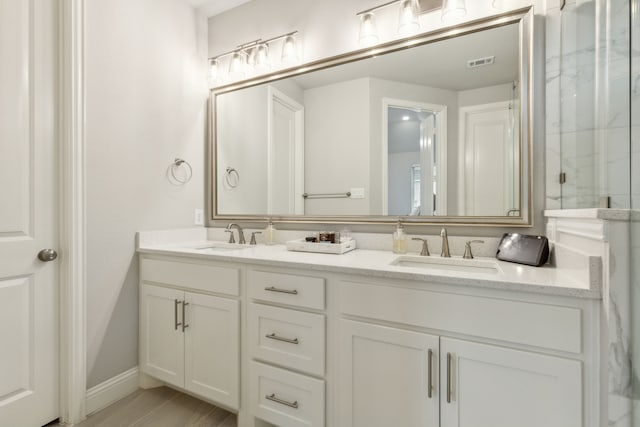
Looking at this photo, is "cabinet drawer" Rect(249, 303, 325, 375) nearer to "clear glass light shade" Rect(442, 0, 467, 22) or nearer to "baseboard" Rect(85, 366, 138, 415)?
"baseboard" Rect(85, 366, 138, 415)

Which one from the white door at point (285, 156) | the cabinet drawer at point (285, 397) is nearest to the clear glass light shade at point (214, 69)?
the white door at point (285, 156)

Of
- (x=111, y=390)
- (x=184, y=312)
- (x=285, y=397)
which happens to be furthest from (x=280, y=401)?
(x=111, y=390)

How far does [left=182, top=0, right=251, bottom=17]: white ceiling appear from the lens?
2230mm

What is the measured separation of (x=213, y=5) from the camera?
227 cm

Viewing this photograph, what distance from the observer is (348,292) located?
125 cm

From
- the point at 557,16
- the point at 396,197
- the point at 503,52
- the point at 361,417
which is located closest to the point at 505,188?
the point at 396,197

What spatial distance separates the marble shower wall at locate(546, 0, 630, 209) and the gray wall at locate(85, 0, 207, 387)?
2.20 meters

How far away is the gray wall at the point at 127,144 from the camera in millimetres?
1693

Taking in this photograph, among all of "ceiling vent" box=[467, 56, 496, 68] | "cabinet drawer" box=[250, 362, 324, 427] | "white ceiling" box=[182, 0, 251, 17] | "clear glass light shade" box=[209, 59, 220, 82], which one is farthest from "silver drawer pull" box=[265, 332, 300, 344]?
"white ceiling" box=[182, 0, 251, 17]

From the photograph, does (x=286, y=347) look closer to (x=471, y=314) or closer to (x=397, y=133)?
(x=471, y=314)

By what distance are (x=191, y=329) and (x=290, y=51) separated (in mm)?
1816

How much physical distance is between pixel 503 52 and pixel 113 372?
2733mm

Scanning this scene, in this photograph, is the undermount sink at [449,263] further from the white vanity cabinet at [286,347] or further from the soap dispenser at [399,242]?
the white vanity cabinet at [286,347]

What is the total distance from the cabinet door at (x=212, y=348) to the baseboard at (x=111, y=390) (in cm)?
46
